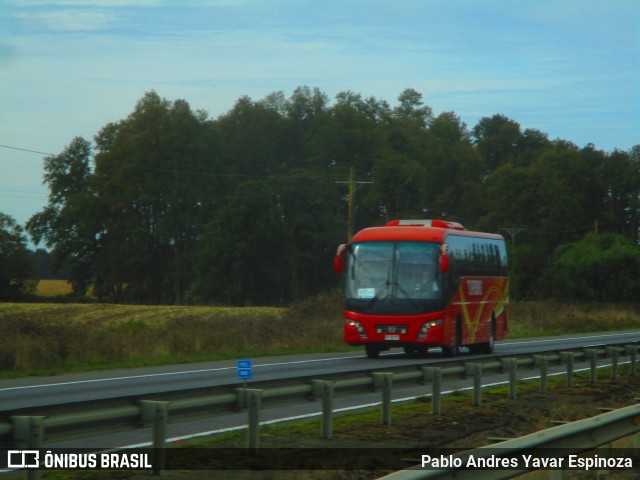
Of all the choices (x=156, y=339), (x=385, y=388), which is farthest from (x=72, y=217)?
(x=385, y=388)

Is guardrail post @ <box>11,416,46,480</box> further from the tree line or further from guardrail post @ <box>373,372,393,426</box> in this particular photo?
the tree line

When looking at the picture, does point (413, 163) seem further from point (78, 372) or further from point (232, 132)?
point (78, 372)

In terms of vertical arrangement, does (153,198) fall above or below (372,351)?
above

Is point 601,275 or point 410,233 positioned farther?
point 601,275

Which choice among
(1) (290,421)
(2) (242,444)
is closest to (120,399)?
(2) (242,444)

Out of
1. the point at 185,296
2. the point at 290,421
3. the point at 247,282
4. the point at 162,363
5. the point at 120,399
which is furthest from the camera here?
the point at 185,296

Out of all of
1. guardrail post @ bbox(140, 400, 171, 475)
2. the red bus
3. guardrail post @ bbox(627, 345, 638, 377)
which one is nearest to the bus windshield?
the red bus

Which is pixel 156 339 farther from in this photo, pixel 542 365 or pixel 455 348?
pixel 542 365

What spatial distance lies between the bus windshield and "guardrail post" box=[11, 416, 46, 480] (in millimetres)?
20905

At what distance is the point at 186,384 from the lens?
69.1ft

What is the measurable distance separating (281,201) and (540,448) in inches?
3490

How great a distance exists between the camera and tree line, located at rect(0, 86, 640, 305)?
88.8 meters

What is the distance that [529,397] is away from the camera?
60.0 feet

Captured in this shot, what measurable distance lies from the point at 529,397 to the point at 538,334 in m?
34.6
